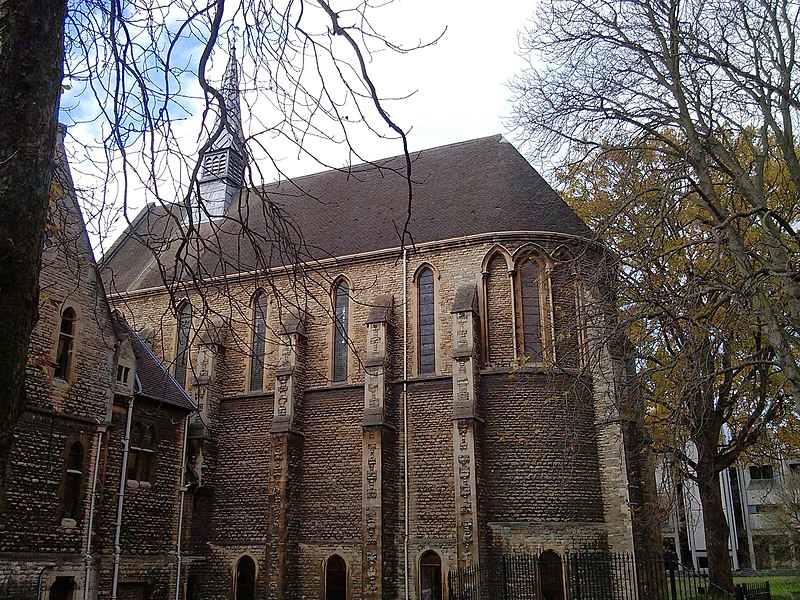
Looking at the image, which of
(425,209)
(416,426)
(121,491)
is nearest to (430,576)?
(416,426)

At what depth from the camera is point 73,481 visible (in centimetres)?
1595

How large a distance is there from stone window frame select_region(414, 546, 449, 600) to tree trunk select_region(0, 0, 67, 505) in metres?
16.9

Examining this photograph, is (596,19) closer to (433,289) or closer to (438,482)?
(433,289)

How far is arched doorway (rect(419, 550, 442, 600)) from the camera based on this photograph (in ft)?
62.1

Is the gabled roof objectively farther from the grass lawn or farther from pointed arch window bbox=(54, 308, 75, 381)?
the grass lawn

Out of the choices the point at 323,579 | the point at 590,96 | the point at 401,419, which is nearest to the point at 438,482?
the point at 401,419

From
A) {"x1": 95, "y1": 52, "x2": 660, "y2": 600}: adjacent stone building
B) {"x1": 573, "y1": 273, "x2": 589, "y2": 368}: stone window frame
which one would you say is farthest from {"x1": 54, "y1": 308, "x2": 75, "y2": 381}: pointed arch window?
{"x1": 573, "y1": 273, "x2": 589, "y2": 368}: stone window frame

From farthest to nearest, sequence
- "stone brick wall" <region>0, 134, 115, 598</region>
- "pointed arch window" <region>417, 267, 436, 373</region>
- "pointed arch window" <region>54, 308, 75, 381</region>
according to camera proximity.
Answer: "pointed arch window" <region>417, 267, 436, 373</region> < "pointed arch window" <region>54, 308, 75, 381</region> < "stone brick wall" <region>0, 134, 115, 598</region>

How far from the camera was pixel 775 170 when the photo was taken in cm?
1711

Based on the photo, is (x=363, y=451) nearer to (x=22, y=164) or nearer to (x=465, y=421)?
(x=465, y=421)

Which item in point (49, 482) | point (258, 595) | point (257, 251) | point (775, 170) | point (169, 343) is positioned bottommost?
point (258, 595)

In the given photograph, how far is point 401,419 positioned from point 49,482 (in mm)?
9220

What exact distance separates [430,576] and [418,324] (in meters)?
6.99

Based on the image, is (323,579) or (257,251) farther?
(323,579)
